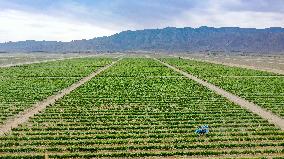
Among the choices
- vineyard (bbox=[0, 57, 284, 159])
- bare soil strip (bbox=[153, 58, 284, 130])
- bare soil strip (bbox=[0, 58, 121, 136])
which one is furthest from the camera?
bare soil strip (bbox=[153, 58, 284, 130])

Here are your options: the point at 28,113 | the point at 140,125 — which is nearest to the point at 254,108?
the point at 140,125

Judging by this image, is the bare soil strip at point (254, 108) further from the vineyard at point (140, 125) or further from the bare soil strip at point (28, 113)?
the bare soil strip at point (28, 113)

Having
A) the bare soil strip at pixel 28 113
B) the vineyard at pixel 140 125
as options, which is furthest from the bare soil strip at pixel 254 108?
the bare soil strip at pixel 28 113

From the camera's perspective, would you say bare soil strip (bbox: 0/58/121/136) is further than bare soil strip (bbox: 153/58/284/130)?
No

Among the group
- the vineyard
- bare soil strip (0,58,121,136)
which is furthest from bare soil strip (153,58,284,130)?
bare soil strip (0,58,121,136)

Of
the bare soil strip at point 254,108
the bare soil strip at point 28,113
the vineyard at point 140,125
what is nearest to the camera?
the vineyard at point 140,125

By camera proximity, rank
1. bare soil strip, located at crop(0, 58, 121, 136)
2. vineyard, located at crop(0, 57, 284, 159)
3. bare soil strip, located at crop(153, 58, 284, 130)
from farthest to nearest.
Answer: bare soil strip, located at crop(153, 58, 284, 130) < bare soil strip, located at crop(0, 58, 121, 136) < vineyard, located at crop(0, 57, 284, 159)

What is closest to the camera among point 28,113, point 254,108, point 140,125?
point 140,125

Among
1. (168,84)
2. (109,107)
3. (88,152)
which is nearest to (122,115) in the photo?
(109,107)

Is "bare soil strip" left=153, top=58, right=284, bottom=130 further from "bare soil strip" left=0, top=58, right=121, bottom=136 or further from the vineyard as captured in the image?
"bare soil strip" left=0, top=58, right=121, bottom=136

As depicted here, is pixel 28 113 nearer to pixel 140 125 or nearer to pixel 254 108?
pixel 140 125

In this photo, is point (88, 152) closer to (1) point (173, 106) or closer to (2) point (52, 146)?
(2) point (52, 146)
